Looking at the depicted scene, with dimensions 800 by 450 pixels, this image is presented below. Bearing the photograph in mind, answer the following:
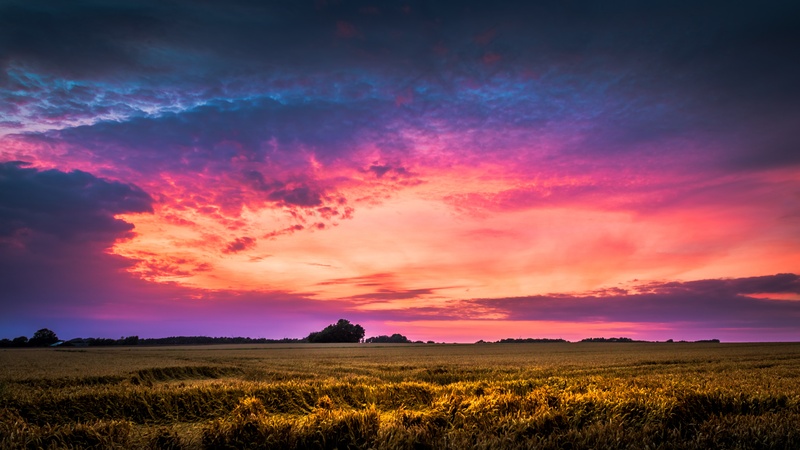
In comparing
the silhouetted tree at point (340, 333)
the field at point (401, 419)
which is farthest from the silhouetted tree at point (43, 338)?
the field at point (401, 419)

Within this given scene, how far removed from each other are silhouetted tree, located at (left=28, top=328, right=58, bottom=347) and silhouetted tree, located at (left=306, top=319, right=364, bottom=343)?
62.2 m

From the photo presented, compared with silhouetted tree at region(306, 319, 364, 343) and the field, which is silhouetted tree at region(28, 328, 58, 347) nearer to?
silhouetted tree at region(306, 319, 364, 343)

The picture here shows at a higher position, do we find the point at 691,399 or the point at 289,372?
the point at 691,399

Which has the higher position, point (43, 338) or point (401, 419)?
point (401, 419)

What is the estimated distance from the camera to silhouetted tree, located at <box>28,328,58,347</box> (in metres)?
99.8

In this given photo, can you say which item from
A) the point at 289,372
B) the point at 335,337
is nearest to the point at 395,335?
the point at 335,337

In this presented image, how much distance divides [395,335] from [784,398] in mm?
135762

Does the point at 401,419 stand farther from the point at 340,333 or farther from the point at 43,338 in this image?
the point at 43,338

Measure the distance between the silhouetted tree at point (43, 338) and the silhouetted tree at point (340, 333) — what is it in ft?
204

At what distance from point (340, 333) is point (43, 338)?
7102 cm

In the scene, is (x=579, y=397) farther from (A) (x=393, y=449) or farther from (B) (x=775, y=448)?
(A) (x=393, y=449)

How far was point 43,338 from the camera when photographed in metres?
103

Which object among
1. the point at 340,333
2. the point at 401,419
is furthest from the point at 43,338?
the point at 401,419

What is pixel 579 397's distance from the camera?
30.1 feet
